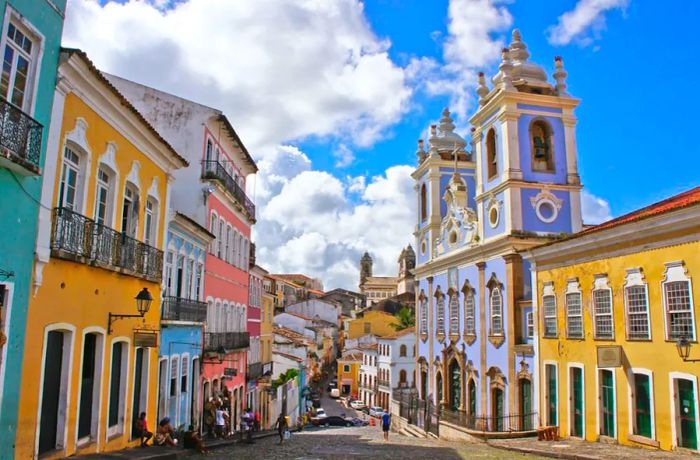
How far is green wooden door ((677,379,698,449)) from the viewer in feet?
45.2

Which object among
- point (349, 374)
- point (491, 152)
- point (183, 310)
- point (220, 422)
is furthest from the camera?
point (349, 374)

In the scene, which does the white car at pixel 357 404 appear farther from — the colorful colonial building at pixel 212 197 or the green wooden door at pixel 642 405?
the green wooden door at pixel 642 405

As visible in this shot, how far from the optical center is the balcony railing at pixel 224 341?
20.3 m

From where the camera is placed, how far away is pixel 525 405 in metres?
23.2

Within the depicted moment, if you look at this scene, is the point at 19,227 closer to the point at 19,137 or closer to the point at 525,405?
the point at 19,137

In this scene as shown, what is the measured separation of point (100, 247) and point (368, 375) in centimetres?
5665

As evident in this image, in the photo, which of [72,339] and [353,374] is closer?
[72,339]

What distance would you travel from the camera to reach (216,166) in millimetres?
22109

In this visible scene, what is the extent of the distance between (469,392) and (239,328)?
1118cm

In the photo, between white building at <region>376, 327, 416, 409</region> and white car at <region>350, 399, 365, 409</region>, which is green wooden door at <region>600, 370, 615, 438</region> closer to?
white building at <region>376, 327, 416, 409</region>

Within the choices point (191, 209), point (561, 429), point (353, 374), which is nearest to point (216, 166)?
point (191, 209)

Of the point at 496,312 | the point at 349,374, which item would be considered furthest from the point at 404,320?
the point at 496,312

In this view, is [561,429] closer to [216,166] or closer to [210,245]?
[210,245]

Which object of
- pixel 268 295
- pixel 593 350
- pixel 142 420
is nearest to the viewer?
pixel 142 420
